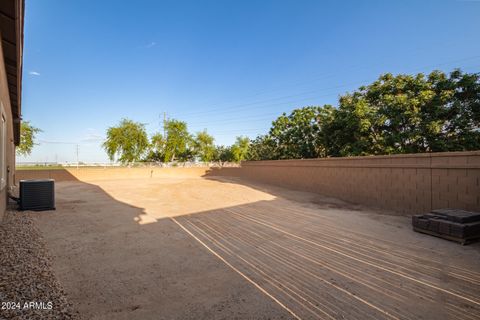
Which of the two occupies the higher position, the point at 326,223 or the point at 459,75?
the point at 459,75

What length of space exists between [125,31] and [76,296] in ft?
71.1

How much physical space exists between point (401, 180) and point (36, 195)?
41.9ft

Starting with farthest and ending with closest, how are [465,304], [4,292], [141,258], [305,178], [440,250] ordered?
1. [305,178]
2. [440,250]
3. [141,258]
4. [465,304]
5. [4,292]

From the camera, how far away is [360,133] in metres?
13.3

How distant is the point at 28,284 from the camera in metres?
2.90

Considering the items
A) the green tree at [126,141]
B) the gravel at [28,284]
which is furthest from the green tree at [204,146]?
the gravel at [28,284]

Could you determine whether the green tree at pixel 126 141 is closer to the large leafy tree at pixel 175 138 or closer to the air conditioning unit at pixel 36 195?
the large leafy tree at pixel 175 138

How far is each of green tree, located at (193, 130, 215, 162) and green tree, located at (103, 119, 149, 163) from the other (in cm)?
→ 1310

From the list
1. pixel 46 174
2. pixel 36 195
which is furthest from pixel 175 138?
pixel 36 195

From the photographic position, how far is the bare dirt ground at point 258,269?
9.36 ft

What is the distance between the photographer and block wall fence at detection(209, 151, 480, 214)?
6.96 metres

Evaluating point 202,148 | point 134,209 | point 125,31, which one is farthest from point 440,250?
point 202,148

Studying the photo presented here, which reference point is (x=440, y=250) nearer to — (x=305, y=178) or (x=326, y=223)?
(x=326, y=223)

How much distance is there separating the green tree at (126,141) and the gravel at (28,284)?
118 feet
